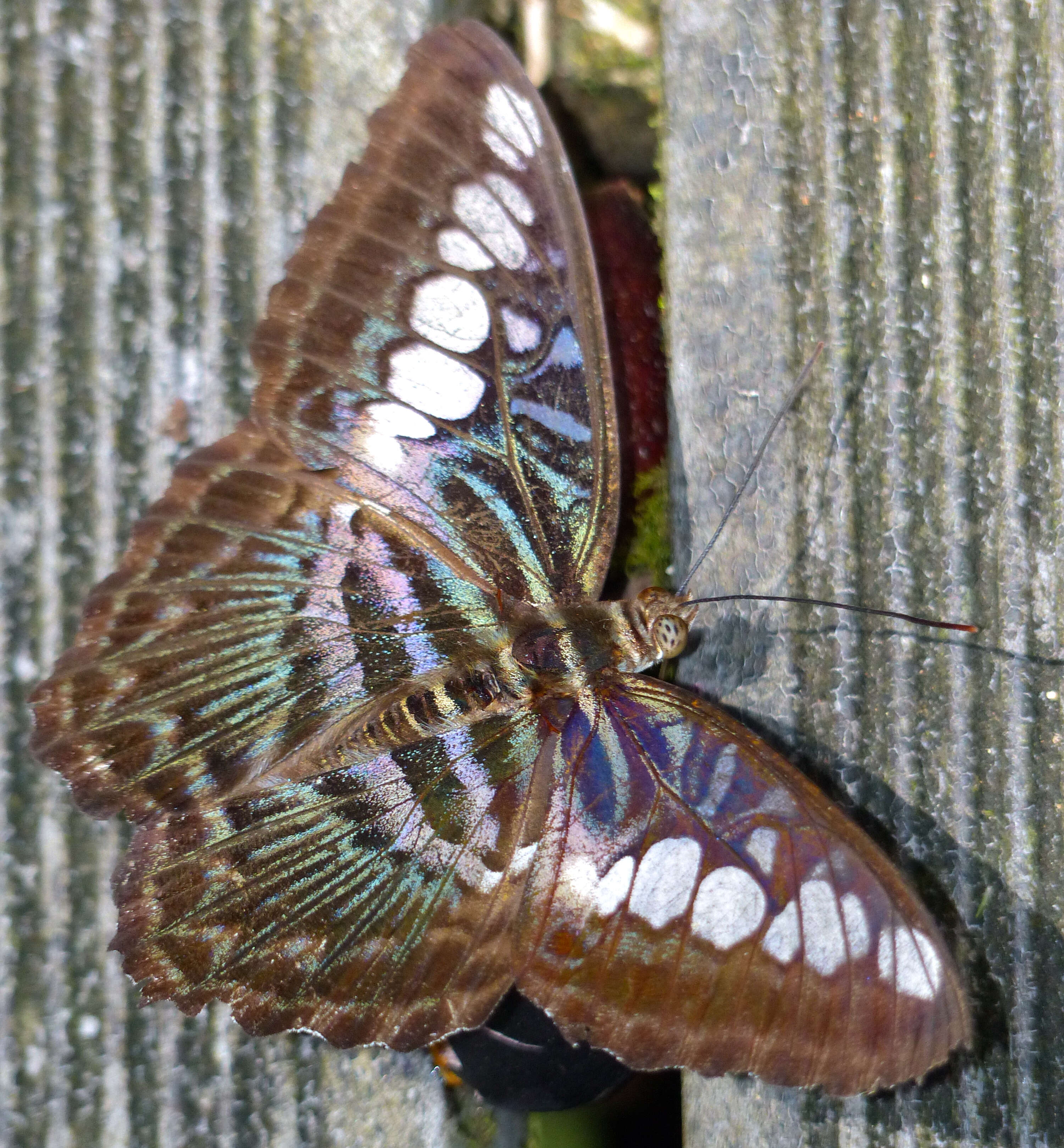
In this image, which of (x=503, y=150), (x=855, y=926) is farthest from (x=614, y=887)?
(x=503, y=150)

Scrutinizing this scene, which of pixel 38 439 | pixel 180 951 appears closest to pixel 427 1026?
pixel 180 951

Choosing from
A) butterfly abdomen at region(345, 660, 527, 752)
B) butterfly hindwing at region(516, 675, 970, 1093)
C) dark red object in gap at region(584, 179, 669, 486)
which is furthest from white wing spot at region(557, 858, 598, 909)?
dark red object in gap at region(584, 179, 669, 486)

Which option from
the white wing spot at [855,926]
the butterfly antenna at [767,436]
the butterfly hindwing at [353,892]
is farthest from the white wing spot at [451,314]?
the white wing spot at [855,926]

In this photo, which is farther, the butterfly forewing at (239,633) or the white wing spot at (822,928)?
the butterfly forewing at (239,633)

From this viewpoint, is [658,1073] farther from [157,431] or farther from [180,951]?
[157,431]

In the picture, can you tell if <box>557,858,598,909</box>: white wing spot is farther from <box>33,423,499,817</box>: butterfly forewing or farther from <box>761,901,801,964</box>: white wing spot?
<box>33,423,499,817</box>: butterfly forewing

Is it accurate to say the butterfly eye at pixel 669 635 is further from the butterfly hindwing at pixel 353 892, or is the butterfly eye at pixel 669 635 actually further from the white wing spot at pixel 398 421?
the white wing spot at pixel 398 421

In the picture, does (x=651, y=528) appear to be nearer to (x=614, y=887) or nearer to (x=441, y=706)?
(x=441, y=706)
